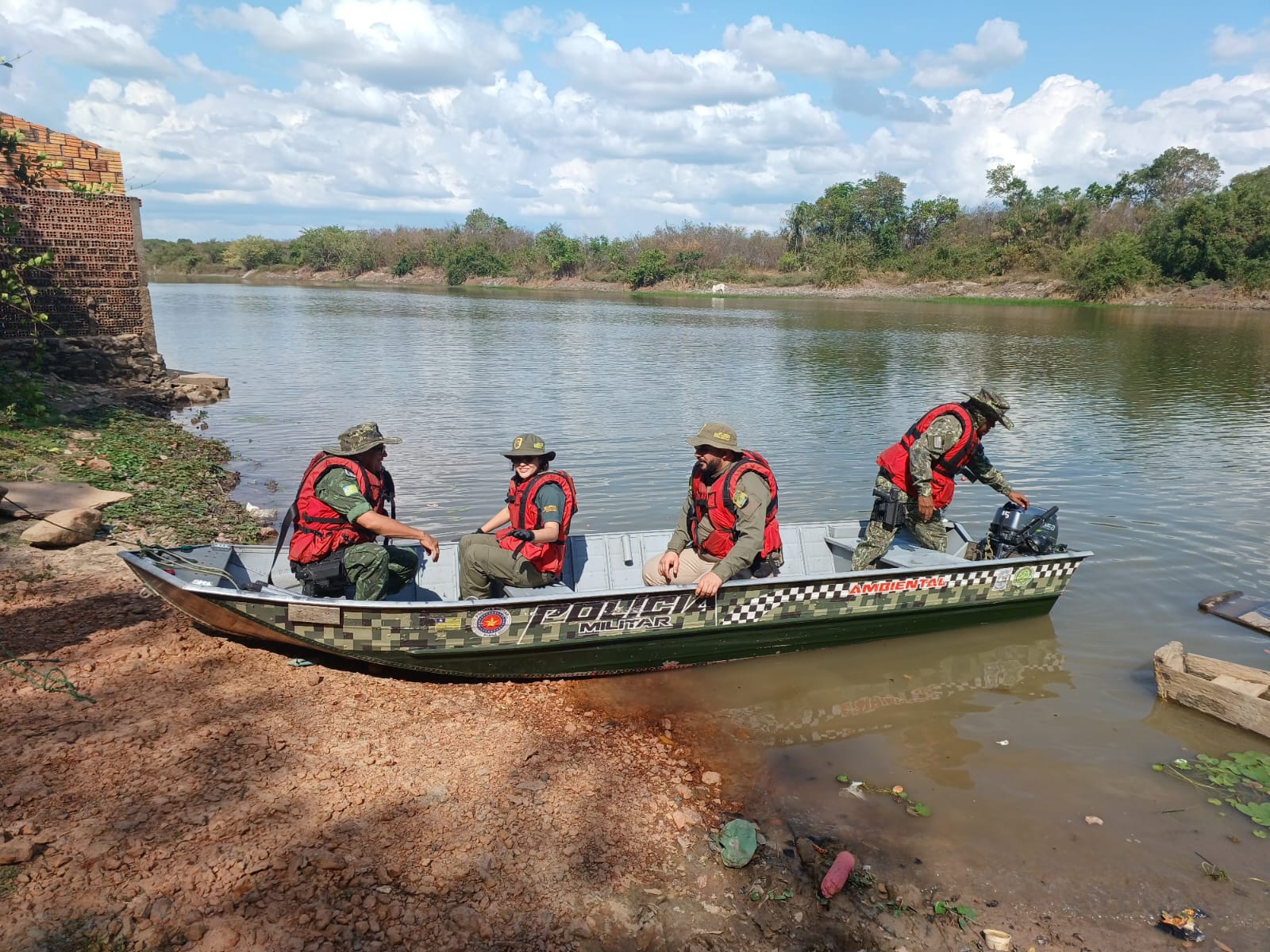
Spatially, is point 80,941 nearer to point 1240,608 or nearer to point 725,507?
point 725,507

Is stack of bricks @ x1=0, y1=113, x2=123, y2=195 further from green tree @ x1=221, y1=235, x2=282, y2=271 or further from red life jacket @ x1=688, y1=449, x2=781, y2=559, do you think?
green tree @ x1=221, y1=235, x2=282, y2=271

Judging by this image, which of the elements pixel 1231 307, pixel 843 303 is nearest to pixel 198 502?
pixel 843 303

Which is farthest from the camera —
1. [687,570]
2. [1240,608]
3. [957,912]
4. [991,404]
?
[1240,608]

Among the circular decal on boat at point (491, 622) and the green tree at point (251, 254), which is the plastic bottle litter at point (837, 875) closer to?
the circular decal on boat at point (491, 622)

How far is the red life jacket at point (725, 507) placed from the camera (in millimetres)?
6430

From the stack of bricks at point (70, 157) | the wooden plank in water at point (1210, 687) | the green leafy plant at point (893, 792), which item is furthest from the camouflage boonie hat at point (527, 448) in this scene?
the stack of bricks at point (70, 157)

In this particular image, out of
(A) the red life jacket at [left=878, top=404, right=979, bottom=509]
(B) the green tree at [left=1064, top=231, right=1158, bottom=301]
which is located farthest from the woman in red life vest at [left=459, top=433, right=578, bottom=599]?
(B) the green tree at [left=1064, top=231, right=1158, bottom=301]

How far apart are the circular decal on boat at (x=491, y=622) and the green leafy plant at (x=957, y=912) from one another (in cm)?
324

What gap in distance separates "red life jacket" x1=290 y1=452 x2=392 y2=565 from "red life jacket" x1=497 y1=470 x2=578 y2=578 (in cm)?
106

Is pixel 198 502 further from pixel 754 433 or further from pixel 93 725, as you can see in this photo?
pixel 754 433

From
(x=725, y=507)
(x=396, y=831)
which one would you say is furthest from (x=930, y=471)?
(x=396, y=831)

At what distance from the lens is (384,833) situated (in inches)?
172

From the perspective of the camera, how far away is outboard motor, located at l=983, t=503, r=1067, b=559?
7.71m

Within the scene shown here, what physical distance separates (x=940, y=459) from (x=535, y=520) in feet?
12.4
